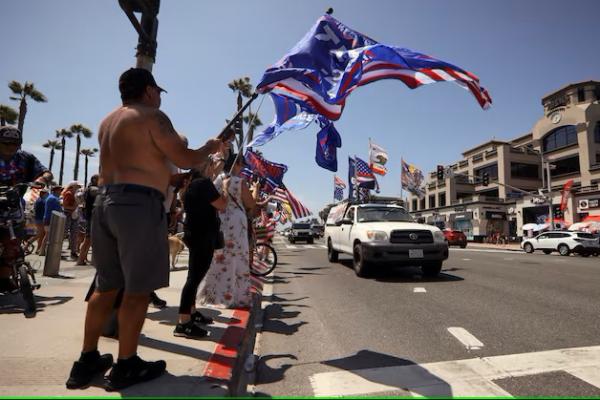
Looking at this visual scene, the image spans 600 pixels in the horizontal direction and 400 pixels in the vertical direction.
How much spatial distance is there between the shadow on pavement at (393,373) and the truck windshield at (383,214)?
6.36 metres

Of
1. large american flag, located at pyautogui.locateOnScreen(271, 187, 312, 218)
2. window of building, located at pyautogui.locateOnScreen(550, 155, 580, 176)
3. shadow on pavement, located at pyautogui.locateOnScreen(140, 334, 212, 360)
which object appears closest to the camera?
shadow on pavement, located at pyautogui.locateOnScreen(140, 334, 212, 360)

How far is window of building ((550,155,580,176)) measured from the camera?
42.0 metres

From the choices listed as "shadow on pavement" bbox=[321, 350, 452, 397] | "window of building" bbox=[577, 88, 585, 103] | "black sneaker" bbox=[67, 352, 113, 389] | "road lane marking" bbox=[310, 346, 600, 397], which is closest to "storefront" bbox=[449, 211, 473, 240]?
"window of building" bbox=[577, 88, 585, 103]

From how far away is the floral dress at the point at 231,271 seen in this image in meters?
4.86

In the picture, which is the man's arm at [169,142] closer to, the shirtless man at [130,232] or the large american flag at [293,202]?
the shirtless man at [130,232]

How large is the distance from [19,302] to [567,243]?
84.5 feet

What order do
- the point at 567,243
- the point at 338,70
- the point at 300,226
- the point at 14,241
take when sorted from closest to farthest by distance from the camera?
the point at 14,241, the point at 338,70, the point at 567,243, the point at 300,226

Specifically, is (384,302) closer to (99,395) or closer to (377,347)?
(377,347)

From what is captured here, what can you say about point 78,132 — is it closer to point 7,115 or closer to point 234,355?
point 7,115

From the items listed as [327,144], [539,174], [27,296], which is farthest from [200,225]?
[539,174]

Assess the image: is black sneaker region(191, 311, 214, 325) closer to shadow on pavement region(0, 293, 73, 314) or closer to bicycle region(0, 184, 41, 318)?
bicycle region(0, 184, 41, 318)

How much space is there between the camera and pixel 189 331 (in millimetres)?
3443

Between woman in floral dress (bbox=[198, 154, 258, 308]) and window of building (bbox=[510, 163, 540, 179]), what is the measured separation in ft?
173

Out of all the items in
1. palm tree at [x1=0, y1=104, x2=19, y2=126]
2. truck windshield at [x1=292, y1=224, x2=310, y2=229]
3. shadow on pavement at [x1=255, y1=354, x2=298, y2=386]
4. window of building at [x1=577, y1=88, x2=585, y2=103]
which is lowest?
shadow on pavement at [x1=255, y1=354, x2=298, y2=386]
